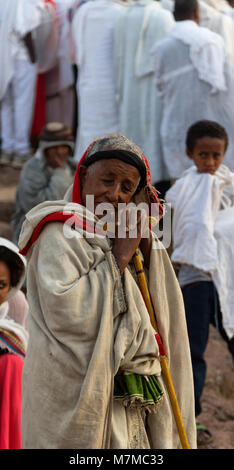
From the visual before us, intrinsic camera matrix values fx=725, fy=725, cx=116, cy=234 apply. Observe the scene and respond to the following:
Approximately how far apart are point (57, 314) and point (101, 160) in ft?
2.03

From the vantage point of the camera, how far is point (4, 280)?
394 cm

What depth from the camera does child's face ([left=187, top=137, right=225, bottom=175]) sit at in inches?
183

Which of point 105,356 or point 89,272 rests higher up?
point 89,272

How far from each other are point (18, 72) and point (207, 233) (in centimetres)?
602

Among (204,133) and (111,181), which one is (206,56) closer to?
(204,133)

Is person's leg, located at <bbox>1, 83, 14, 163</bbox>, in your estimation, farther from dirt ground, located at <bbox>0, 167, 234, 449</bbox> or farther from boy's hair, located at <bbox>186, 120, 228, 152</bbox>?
boy's hair, located at <bbox>186, 120, 228, 152</bbox>

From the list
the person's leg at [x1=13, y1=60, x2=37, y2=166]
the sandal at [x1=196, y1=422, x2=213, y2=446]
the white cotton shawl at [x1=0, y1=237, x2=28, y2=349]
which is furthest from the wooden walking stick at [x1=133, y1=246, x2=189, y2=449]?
the person's leg at [x1=13, y1=60, x2=37, y2=166]

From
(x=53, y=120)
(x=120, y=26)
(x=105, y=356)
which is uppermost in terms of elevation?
(x=53, y=120)

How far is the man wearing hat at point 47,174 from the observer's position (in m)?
6.77

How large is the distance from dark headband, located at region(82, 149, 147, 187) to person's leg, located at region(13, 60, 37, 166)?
7087 millimetres

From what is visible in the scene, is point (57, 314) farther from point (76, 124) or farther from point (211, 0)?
point (76, 124)

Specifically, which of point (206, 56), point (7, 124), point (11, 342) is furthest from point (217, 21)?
point (11, 342)

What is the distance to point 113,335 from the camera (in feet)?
8.41
